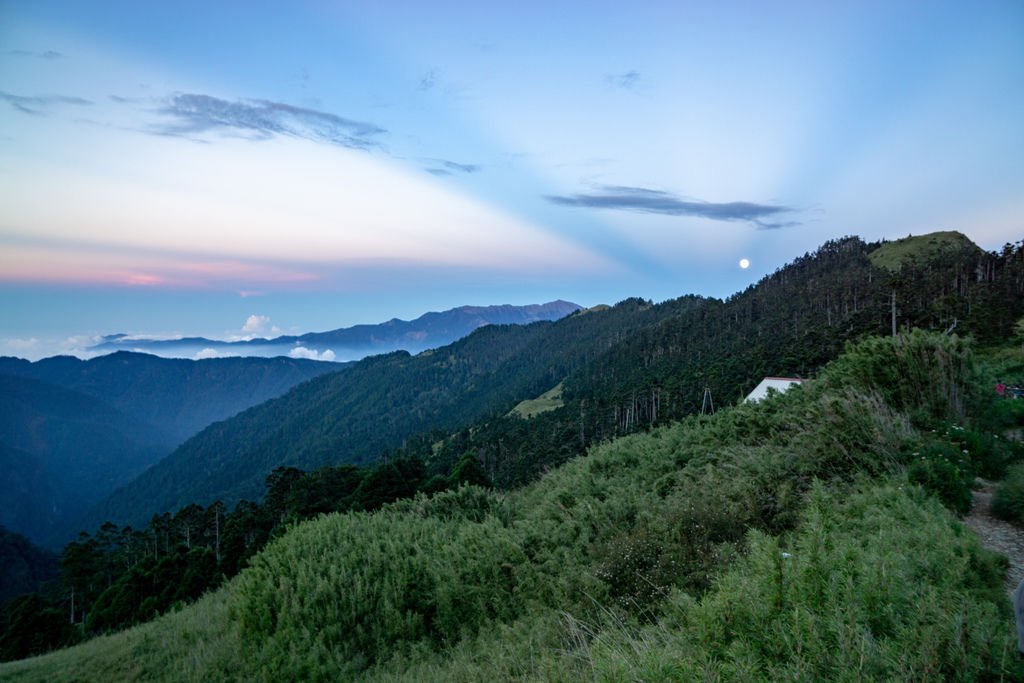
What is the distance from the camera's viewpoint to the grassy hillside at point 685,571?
380 centimetres

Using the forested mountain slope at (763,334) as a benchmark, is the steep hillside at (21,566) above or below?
below

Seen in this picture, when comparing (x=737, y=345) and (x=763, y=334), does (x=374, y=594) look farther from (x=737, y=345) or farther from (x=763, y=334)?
(x=763, y=334)

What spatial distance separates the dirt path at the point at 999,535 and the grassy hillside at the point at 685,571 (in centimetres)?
36

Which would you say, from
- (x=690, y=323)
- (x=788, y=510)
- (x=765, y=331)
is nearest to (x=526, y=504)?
(x=788, y=510)

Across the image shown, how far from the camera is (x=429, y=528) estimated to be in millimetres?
12195

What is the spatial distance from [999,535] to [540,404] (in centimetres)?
12904

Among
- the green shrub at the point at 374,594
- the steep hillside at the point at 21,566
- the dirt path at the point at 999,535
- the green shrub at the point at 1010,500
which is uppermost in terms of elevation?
the green shrub at the point at 1010,500

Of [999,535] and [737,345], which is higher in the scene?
[737,345]

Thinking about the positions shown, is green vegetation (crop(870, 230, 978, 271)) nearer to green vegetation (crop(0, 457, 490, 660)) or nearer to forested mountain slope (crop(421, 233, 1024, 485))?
forested mountain slope (crop(421, 233, 1024, 485))

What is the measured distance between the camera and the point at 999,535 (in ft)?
18.4

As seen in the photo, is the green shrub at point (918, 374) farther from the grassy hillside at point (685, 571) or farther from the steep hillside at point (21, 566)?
the steep hillside at point (21, 566)

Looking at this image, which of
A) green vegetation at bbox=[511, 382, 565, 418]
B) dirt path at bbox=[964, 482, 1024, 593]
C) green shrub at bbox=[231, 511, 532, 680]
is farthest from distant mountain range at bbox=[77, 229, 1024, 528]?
dirt path at bbox=[964, 482, 1024, 593]

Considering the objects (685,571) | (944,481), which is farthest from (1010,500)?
(685,571)

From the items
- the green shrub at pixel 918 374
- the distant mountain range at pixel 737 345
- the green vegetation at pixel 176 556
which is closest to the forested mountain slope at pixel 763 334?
the distant mountain range at pixel 737 345
